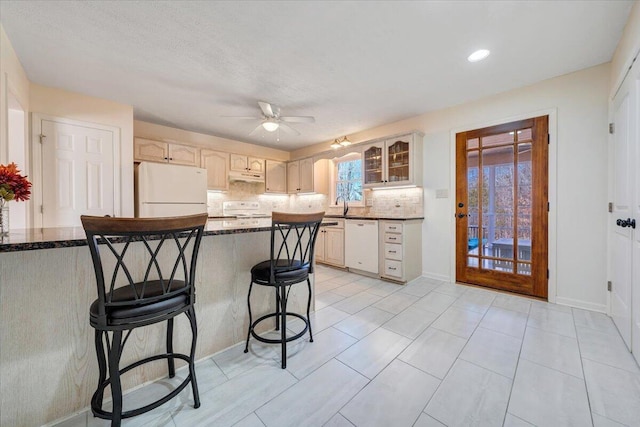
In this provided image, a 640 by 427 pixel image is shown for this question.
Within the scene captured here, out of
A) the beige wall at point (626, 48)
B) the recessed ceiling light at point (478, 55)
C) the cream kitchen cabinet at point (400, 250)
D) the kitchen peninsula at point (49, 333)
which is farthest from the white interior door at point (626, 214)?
the kitchen peninsula at point (49, 333)

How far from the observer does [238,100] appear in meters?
3.12

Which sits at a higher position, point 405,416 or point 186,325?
point 186,325

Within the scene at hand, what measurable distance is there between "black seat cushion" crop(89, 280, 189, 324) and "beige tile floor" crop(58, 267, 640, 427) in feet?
1.94

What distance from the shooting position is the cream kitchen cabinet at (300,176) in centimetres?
512

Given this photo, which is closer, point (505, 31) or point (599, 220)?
point (505, 31)

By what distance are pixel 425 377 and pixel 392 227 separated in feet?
6.94

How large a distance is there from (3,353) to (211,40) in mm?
2293

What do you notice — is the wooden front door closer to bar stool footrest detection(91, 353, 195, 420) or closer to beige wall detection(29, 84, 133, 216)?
bar stool footrest detection(91, 353, 195, 420)

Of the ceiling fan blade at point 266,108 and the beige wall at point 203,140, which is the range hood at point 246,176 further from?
the ceiling fan blade at point 266,108

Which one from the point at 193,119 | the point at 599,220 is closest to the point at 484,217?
the point at 599,220

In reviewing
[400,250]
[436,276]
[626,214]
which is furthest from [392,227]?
[626,214]

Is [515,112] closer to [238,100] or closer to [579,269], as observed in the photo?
[579,269]

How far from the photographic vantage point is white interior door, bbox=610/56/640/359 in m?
1.63

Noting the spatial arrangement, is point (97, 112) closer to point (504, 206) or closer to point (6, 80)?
point (6, 80)
